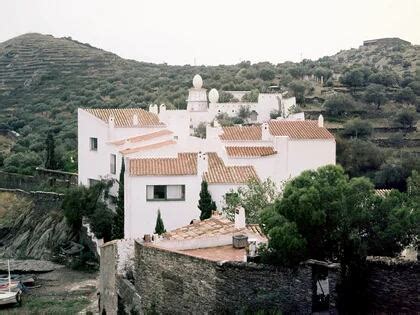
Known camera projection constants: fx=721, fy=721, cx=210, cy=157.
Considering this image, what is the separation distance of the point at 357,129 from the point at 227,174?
937 inches

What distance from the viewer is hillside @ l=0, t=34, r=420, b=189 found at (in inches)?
2297

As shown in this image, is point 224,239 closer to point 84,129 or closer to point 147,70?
point 84,129

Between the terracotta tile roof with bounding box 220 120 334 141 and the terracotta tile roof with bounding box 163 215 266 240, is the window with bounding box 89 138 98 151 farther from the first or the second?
the terracotta tile roof with bounding box 163 215 266 240

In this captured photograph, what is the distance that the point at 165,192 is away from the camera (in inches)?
1244

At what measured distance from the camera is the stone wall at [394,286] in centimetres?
1527

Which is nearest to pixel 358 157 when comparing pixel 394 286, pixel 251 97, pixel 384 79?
pixel 251 97

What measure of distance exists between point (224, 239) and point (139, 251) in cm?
254

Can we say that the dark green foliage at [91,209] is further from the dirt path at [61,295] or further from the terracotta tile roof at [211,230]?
the terracotta tile roof at [211,230]

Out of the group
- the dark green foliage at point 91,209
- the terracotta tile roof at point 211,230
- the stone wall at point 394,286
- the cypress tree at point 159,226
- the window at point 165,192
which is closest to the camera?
the stone wall at point 394,286

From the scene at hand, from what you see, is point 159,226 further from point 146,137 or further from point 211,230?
Result: point 146,137

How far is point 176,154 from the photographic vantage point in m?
33.7

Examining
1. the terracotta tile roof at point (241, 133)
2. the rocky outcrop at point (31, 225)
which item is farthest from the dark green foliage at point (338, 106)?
the rocky outcrop at point (31, 225)

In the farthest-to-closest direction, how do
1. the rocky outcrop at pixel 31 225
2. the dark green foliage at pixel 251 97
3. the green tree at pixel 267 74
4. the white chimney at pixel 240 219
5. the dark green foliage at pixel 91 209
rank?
1. the green tree at pixel 267 74
2. the dark green foliage at pixel 251 97
3. the rocky outcrop at pixel 31 225
4. the dark green foliage at pixel 91 209
5. the white chimney at pixel 240 219

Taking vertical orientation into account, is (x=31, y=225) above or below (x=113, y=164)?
below
